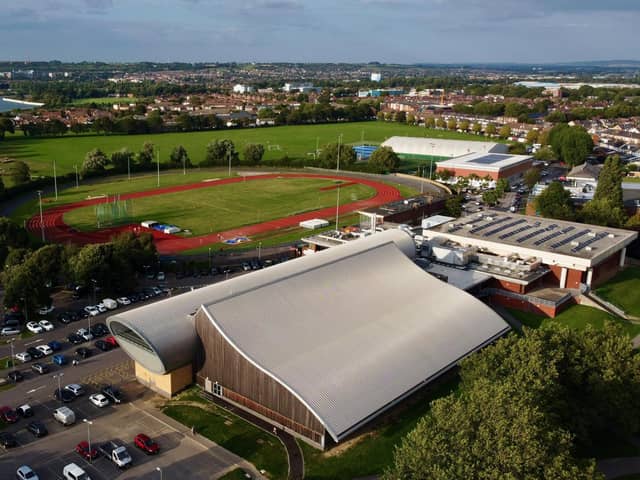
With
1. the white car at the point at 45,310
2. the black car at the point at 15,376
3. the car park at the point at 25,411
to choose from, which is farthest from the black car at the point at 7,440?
the white car at the point at 45,310

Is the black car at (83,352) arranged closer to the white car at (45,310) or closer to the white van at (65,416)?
the white van at (65,416)

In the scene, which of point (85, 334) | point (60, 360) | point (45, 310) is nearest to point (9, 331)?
point (45, 310)

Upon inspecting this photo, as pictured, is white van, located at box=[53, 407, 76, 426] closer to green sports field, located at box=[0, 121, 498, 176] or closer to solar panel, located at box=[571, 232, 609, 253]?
solar panel, located at box=[571, 232, 609, 253]

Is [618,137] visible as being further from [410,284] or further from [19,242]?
[19,242]

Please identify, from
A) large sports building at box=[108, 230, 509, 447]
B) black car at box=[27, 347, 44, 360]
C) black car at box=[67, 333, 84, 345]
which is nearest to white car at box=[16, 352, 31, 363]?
black car at box=[27, 347, 44, 360]

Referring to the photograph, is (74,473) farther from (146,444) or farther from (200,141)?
(200,141)

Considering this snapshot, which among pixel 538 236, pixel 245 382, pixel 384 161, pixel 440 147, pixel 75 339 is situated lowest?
pixel 75 339
